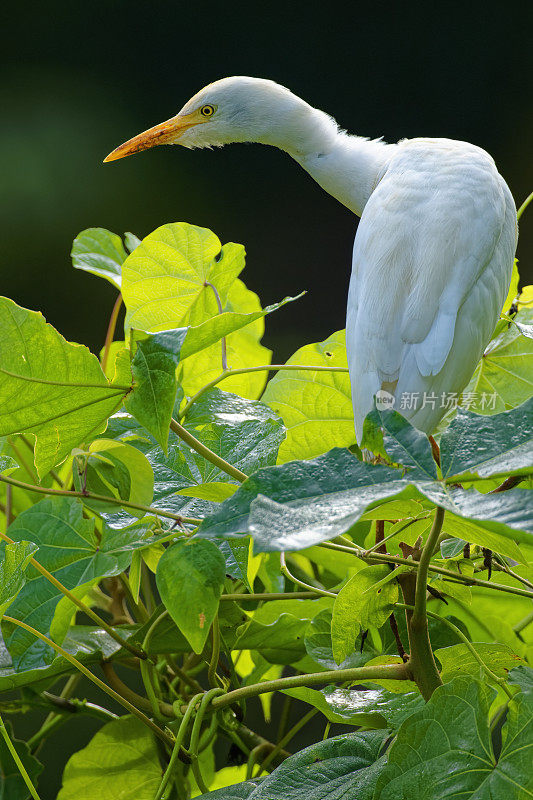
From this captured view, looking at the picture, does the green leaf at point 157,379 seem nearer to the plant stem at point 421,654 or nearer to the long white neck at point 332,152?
the plant stem at point 421,654

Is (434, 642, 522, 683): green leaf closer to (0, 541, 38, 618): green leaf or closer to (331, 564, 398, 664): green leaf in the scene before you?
(331, 564, 398, 664): green leaf

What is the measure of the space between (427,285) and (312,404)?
4.1 inches

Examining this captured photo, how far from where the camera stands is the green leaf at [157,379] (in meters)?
0.25

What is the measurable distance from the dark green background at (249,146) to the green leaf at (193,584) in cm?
131

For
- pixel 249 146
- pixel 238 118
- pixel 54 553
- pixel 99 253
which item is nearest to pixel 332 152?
pixel 238 118

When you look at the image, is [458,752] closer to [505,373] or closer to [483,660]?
[483,660]

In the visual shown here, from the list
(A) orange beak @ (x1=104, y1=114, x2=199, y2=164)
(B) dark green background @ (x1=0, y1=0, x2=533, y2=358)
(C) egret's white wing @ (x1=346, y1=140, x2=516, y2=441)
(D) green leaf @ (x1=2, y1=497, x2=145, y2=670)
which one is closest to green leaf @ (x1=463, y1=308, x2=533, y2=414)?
(C) egret's white wing @ (x1=346, y1=140, x2=516, y2=441)

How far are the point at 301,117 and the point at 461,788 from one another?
24.1 inches

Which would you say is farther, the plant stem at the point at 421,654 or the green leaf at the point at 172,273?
the green leaf at the point at 172,273

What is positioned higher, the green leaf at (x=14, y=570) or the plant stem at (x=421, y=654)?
the green leaf at (x=14, y=570)

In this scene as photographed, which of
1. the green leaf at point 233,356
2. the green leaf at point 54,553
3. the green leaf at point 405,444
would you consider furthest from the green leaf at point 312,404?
the green leaf at point 405,444

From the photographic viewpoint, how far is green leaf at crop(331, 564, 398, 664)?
28 centimetres

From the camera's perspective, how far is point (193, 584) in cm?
24

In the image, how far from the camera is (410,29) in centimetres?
179
